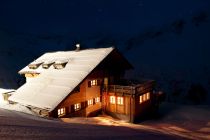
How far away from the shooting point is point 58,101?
63.3 feet

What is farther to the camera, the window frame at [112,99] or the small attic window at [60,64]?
the small attic window at [60,64]

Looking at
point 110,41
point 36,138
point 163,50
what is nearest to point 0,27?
point 110,41

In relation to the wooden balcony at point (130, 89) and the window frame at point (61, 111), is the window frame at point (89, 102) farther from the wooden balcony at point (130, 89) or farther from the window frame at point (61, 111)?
the window frame at point (61, 111)

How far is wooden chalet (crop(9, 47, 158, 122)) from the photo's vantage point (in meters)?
20.6

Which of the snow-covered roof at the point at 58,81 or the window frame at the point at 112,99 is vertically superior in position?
the snow-covered roof at the point at 58,81

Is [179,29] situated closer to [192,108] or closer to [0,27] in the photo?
[192,108]

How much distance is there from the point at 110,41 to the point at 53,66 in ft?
180

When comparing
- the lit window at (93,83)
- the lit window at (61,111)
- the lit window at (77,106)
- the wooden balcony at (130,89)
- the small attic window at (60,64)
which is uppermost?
the small attic window at (60,64)

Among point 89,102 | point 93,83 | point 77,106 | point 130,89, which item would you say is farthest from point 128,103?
point 77,106

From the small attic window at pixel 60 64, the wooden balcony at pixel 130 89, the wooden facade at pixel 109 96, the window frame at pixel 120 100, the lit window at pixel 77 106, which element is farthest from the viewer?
the small attic window at pixel 60 64

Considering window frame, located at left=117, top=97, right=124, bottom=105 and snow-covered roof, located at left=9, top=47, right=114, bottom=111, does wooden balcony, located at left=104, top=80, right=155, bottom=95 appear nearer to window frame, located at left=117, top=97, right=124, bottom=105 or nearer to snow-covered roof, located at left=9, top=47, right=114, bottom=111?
window frame, located at left=117, top=97, right=124, bottom=105

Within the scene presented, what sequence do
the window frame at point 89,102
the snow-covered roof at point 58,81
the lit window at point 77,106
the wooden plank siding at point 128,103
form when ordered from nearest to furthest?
the snow-covered roof at point 58,81
the lit window at point 77,106
the wooden plank siding at point 128,103
the window frame at point 89,102

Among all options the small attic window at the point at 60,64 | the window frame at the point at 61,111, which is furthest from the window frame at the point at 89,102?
the small attic window at the point at 60,64

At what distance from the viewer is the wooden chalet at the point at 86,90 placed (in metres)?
20.6
